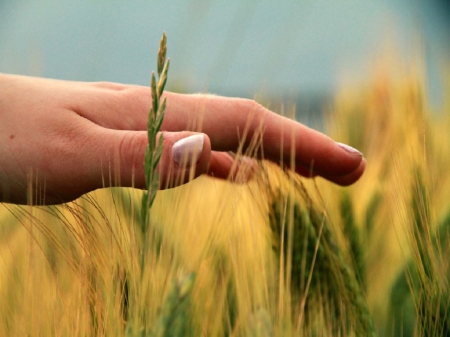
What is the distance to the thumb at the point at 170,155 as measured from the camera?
489mm

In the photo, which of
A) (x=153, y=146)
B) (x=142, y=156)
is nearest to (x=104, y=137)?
(x=142, y=156)

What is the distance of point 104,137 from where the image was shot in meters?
0.60

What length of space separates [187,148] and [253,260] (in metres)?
0.11

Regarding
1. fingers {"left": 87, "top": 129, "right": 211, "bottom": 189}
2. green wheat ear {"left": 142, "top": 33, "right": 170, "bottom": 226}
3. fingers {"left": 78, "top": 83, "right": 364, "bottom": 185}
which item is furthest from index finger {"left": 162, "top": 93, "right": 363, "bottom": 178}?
green wheat ear {"left": 142, "top": 33, "right": 170, "bottom": 226}

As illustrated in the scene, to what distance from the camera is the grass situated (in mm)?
408

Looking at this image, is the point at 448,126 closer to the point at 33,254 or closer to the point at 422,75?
the point at 422,75

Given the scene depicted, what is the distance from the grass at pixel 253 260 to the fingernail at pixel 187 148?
0.04 m

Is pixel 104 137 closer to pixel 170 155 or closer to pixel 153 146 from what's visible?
pixel 170 155

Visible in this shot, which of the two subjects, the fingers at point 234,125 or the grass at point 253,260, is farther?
the fingers at point 234,125

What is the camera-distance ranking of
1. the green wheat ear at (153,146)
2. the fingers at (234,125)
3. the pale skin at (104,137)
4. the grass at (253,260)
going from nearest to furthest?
the green wheat ear at (153,146) → the grass at (253,260) → the pale skin at (104,137) → the fingers at (234,125)

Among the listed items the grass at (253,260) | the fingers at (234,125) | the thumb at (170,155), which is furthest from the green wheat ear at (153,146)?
the fingers at (234,125)

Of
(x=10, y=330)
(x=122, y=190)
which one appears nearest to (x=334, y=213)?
(x=122, y=190)

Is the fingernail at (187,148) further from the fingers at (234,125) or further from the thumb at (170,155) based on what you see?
the fingers at (234,125)

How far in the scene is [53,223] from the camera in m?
0.53
